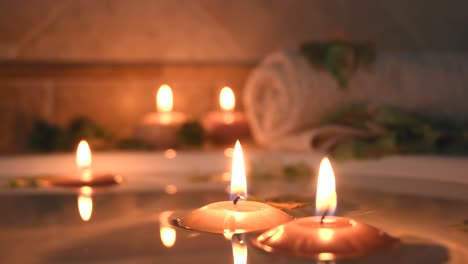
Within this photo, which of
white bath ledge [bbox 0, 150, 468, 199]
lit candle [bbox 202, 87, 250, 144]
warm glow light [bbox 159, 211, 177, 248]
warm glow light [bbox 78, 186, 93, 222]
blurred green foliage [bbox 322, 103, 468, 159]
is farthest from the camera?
lit candle [bbox 202, 87, 250, 144]

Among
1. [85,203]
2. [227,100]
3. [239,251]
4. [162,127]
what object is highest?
[227,100]

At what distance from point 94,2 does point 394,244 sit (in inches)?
52.2

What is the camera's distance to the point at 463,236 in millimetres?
992

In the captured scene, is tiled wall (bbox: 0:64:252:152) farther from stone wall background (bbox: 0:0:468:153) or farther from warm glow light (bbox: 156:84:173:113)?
warm glow light (bbox: 156:84:173:113)

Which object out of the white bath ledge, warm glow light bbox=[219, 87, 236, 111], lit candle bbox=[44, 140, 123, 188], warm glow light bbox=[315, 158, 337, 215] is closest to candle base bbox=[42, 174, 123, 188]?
lit candle bbox=[44, 140, 123, 188]

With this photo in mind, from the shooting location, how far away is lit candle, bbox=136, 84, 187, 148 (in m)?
→ 1.89

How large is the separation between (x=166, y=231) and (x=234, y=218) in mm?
114

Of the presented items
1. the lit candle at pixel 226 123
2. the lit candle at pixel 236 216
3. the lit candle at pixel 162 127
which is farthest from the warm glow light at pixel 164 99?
the lit candle at pixel 236 216

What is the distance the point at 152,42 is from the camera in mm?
2105

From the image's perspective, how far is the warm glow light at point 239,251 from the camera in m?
0.85

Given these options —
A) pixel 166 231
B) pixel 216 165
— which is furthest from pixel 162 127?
pixel 166 231

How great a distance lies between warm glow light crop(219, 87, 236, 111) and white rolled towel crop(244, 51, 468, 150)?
0.11 meters

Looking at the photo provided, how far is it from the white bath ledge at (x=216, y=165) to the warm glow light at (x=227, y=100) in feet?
1.05

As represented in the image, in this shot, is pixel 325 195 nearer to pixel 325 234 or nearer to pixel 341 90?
pixel 325 234
